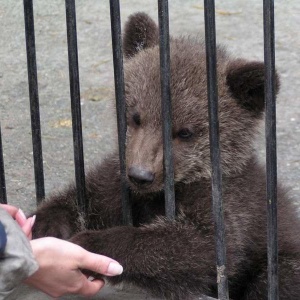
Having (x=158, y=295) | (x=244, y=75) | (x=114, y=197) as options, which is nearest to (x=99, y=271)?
(x=158, y=295)

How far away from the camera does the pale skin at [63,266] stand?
3527 millimetres

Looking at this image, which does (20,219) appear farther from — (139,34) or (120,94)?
(139,34)

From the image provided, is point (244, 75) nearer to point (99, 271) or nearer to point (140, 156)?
point (140, 156)

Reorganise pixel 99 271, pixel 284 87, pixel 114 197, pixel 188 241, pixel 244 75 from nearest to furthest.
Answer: pixel 99 271 < pixel 188 241 < pixel 244 75 < pixel 114 197 < pixel 284 87

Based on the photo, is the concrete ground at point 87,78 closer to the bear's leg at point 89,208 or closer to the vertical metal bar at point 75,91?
the bear's leg at point 89,208

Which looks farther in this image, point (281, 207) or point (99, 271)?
point (281, 207)

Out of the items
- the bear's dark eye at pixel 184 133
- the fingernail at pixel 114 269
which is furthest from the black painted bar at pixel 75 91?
the fingernail at pixel 114 269

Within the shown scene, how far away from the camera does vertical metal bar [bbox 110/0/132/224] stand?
3.81 metres

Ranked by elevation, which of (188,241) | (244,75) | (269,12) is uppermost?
(269,12)

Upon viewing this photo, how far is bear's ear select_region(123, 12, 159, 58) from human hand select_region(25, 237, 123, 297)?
1.51m

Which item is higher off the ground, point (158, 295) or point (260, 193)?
point (260, 193)

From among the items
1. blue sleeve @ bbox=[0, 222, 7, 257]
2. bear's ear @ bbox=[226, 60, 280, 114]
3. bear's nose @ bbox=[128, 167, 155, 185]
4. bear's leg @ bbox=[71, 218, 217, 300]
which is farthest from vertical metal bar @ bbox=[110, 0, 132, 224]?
blue sleeve @ bbox=[0, 222, 7, 257]

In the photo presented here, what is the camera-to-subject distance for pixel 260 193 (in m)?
4.36

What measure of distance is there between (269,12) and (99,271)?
1.33 metres
